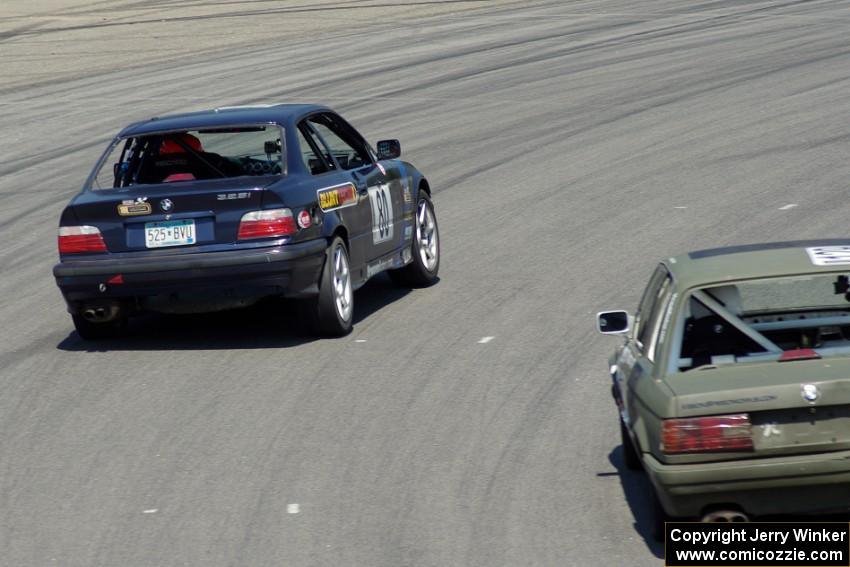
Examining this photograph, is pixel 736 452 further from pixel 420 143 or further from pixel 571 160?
pixel 420 143

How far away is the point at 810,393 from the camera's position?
224 inches

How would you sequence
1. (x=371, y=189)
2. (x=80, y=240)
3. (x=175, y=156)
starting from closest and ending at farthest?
(x=80, y=240)
(x=175, y=156)
(x=371, y=189)

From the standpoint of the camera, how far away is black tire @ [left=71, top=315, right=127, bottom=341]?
34.2 feet

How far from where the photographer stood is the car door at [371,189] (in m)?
11.0

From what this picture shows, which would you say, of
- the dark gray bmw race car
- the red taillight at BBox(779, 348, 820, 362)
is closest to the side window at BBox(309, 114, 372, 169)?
the dark gray bmw race car

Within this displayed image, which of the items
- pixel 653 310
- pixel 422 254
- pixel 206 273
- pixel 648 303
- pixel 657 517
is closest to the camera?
pixel 657 517

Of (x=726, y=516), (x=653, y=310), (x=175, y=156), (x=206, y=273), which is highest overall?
(x=653, y=310)

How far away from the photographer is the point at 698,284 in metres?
6.34

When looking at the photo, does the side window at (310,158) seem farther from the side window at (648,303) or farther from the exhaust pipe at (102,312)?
the side window at (648,303)

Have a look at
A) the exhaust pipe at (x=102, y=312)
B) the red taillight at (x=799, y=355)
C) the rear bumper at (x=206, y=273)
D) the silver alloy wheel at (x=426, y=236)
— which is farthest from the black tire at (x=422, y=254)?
the red taillight at (x=799, y=355)

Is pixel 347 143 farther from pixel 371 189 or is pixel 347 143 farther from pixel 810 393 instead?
pixel 810 393

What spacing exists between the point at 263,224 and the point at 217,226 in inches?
12.0

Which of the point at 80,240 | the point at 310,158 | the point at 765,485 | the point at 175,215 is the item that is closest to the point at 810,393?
the point at 765,485

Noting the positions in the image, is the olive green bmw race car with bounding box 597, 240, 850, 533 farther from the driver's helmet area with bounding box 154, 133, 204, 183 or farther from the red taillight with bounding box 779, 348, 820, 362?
the driver's helmet area with bounding box 154, 133, 204, 183
